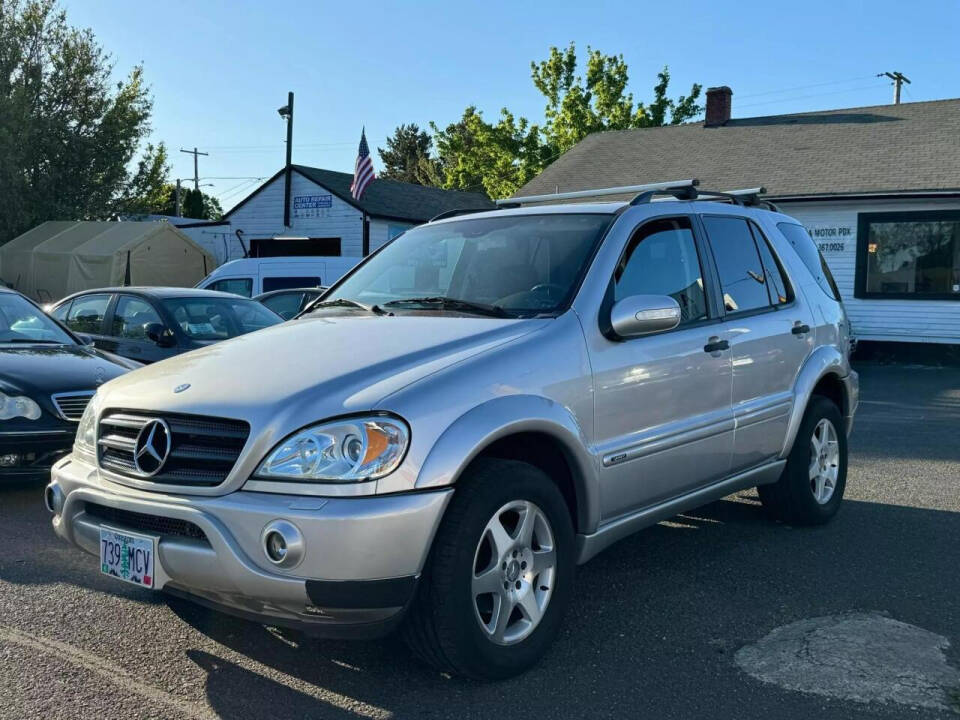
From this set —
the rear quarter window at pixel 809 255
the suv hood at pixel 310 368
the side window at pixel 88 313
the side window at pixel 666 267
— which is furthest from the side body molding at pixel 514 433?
the side window at pixel 88 313

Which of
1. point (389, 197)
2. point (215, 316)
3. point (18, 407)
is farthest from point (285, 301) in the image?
point (389, 197)

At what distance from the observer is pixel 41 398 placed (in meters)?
6.20

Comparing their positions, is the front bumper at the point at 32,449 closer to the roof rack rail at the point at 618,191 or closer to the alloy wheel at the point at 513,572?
the roof rack rail at the point at 618,191

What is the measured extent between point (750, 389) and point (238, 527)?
2915 millimetres

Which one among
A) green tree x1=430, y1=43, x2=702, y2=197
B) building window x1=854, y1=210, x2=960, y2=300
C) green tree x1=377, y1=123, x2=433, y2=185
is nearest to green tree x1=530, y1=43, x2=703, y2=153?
green tree x1=430, y1=43, x2=702, y2=197

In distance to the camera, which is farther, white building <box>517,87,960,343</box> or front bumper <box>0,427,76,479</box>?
white building <box>517,87,960,343</box>

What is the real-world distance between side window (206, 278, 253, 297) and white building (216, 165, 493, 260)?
42.8 ft

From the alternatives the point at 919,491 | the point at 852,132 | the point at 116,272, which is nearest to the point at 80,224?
the point at 116,272

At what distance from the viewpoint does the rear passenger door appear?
16.1 ft

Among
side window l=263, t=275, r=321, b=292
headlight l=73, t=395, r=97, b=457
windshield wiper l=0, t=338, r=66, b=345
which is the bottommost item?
headlight l=73, t=395, r=97, b=457

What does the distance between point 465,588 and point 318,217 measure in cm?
2669

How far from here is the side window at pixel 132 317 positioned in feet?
29.3

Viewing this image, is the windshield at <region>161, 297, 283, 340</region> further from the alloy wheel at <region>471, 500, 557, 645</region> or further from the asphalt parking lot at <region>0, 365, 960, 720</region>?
the alloy wheel at <region>471, 500, 557, 645</region>

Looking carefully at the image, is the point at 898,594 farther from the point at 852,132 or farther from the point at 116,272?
the point at 116,272
